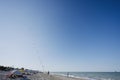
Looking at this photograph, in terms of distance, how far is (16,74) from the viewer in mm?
21219
